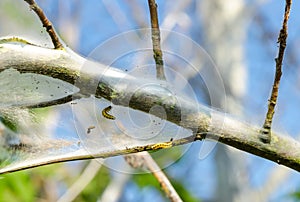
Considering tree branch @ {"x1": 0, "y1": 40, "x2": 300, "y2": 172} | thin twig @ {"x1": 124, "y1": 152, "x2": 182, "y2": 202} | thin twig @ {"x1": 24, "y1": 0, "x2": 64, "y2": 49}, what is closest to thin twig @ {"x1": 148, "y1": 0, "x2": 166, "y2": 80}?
tree branch @ {"x1": 0, "y1": 40, "x2": 300, "y2": 172}

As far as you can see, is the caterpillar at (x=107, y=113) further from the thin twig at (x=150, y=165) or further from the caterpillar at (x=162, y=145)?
the thin twig at (x=150, y=165)

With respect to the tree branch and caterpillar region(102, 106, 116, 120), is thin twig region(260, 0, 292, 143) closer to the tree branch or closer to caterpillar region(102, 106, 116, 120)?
the tree branch

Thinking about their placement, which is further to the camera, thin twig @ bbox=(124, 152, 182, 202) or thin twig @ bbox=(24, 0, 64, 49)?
thin twig @ bbox=(124, 152, 182, 202)

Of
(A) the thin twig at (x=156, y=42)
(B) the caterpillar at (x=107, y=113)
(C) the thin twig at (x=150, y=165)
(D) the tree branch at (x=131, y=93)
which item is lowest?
(C) the thin twig at (x=150, y=165)

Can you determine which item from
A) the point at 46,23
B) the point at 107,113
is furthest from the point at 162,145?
the point at 46,23

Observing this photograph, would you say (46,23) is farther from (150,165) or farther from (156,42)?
(150,165)

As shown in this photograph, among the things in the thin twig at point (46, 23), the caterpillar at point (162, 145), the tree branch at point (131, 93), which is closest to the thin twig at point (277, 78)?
the tree branch at point (131, 93)

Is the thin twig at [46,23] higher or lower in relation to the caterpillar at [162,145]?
higher
